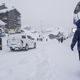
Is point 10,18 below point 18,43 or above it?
above

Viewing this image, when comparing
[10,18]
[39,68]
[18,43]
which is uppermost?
[10,18]

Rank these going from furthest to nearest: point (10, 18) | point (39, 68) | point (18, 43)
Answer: point (10, 18), point (18, 43), point (39, 68)

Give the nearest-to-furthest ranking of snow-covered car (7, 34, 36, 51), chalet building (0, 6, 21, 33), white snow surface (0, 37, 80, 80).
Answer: white snow surface (0, 37, 80, 80), snow-covered car (7, 34, 36, 51), chalet building (0, 6, 21, 33)

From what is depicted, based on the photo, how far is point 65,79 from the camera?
22.8ft

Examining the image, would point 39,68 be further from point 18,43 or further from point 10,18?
point 10,18

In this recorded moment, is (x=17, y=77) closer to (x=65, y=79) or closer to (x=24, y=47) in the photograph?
(x=65, y=79)

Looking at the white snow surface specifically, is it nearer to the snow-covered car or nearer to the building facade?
the snow-covered car

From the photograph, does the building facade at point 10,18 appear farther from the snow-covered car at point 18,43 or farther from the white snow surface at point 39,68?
the white snow surface at point 39,68

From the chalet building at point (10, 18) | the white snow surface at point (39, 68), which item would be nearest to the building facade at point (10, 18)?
the chalet building at point (10, 18)

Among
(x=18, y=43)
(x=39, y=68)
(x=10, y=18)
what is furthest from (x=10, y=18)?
(x=39, y=68)

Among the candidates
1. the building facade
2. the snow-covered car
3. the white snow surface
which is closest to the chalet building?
the building facade

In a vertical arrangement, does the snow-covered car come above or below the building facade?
below

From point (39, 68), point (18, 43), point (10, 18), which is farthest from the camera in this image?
point (10, 18)

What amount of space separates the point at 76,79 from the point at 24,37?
607 inches
